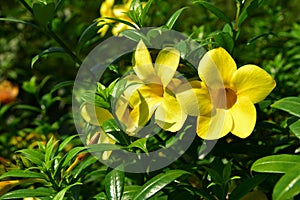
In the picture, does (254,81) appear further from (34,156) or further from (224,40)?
(34,156)

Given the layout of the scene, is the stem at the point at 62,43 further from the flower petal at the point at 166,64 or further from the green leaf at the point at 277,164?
the green leaf at the point at 277,164

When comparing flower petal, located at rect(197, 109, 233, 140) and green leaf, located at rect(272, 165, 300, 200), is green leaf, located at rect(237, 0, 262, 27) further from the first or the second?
green leaf, located at rect(272, 165, 300, 200)

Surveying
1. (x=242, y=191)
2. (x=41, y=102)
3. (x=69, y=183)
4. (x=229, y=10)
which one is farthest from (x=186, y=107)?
(x=229, y=10)

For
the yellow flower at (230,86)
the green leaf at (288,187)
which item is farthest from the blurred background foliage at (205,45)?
the green leaf at (288,187)

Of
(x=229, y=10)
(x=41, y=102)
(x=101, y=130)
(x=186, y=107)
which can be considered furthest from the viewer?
(x=229, y=10)

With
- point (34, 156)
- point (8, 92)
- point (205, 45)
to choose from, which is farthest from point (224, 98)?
point (8, 92)

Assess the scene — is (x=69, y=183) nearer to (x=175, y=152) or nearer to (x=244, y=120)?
(x=175, y=152)

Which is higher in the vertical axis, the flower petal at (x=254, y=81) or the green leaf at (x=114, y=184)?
the flower petal at (x=254, y=81)
